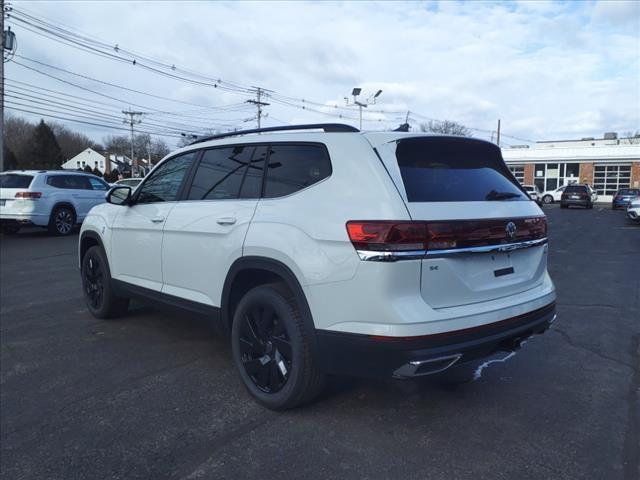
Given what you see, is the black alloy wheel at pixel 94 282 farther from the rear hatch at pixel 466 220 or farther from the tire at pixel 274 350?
the rear hatch at pixel 466 220

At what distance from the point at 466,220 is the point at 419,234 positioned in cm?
36

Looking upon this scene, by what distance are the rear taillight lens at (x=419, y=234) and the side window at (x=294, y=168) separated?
538 millimetres

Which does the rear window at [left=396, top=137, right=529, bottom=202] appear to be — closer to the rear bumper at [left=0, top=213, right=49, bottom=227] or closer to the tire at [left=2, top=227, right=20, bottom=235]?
the rear bumper at [left=0, top=213, right=49, bottom=227]

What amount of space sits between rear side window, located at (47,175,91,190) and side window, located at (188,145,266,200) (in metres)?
12.0

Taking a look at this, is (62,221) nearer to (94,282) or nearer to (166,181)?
(94,282)

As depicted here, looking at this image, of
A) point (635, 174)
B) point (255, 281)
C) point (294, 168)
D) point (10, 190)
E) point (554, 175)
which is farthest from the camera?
point (554, 175)

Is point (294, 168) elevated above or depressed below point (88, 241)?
above

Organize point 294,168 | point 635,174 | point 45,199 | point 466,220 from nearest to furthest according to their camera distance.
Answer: point 466,220 < point 294,168 < point 45,199 < point 635,174

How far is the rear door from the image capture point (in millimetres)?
3613

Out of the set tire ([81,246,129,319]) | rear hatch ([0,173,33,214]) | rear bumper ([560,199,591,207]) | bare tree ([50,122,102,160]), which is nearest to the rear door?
tire ([81,246,129,319])

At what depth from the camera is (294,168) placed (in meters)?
3.38

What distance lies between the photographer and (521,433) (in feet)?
10.2

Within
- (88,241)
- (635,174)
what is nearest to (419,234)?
(88,241)

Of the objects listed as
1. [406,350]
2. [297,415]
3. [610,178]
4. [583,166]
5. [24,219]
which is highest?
[583,166]
